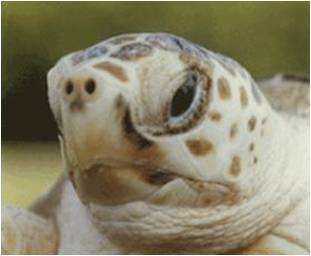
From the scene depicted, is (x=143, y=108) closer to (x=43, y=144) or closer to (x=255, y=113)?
(x=255, y=113)

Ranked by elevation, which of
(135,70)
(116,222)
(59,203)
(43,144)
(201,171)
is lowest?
(43,144)

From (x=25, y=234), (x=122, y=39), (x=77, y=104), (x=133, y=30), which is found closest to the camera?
(x=77, y=104)

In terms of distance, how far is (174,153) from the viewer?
4.58 ft

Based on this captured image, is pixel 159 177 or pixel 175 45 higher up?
pixel 175 45

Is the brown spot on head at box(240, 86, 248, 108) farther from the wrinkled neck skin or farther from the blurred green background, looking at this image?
the blurred green background

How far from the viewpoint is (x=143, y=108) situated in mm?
1356

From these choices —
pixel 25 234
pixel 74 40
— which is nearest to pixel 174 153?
pixel 25 234

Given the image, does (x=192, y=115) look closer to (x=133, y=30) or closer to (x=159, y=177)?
(x=159, y=177)

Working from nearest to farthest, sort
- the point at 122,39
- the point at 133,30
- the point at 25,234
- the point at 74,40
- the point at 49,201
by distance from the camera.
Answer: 1. the point at 122,39
2. the point at 25,234
3. the point at 49,201
4. the point at 133,30
5. the point at 74,40

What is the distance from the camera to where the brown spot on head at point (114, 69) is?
1.35 meters

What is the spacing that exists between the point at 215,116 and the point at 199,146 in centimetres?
5

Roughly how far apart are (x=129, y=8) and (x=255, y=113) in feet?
5.78

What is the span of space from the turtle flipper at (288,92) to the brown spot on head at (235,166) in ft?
1.12

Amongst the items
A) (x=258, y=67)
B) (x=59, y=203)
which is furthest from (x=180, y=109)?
(x=258, y=67)
